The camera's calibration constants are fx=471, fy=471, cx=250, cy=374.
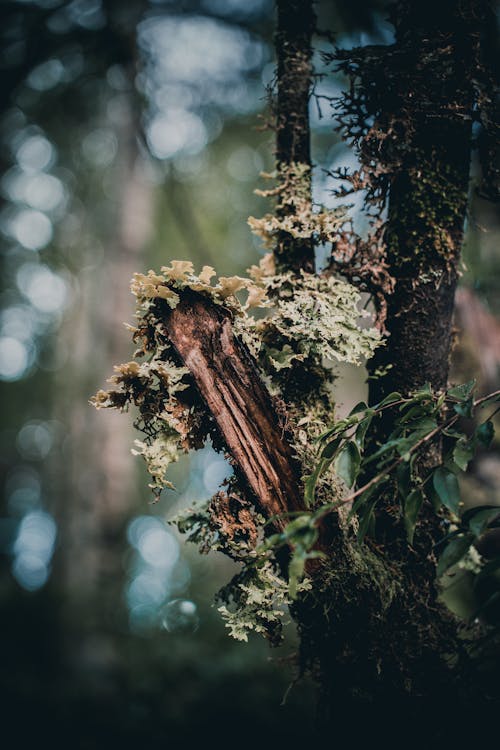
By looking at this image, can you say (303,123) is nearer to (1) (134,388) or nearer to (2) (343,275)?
(2) (343,275)

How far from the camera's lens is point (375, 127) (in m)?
1.25

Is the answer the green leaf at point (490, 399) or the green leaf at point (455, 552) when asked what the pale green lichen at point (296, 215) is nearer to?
the green leaf at point (490, 399)

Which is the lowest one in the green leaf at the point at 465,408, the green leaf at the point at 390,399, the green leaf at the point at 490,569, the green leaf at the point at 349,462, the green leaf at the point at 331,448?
the green leaf at the point at 490,569

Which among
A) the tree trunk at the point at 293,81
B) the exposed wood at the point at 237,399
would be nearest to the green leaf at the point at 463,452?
the exposed wood at the point at 237,399

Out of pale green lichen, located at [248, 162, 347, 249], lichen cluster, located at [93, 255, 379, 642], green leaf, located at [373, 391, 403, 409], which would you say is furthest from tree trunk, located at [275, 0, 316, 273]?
green leaf, located at [373, 391, 403, 409]

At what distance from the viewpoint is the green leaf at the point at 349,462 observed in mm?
1023

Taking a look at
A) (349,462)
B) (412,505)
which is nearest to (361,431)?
(349,462)

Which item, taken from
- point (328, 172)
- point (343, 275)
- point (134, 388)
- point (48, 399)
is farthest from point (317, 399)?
point (48, 399)

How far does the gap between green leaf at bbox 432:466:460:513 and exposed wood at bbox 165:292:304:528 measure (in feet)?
1.05

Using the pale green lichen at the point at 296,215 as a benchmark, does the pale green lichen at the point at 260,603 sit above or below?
below

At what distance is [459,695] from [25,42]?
5.48m

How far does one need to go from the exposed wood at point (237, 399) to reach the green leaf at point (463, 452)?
369mm

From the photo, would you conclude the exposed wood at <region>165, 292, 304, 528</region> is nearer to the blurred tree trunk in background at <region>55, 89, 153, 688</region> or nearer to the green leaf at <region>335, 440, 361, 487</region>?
the green leaf at <region>335, 440, 361, 487</region>

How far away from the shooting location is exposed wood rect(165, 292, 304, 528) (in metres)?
1.12
